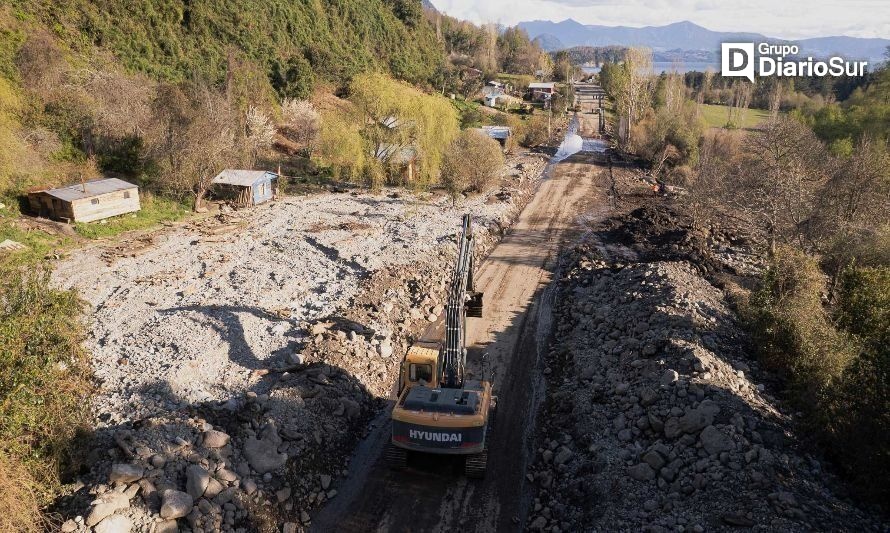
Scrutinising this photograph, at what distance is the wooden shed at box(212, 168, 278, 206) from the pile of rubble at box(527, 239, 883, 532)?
2277 centimetres

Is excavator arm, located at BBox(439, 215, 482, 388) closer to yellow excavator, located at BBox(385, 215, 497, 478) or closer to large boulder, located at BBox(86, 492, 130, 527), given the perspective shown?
yellow excavator, located at BBox(385, 215, 497, 478)

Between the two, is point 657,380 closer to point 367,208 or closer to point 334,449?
point 334,449

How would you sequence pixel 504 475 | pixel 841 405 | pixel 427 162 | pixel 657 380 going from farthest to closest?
pixel 427 162, pixel 657 380, pixel 504 475, pixel 841 405

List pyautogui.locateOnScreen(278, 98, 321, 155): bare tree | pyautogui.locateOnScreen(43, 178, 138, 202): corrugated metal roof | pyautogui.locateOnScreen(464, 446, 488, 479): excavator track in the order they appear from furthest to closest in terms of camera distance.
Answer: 1. pyautogui.locateOnScreen(278, 98, 321, 155): bare tree
2. pyautogui.locateOnScreen(43, 178, 138, 202): corrugated metal roof
3. pyautogui.locateOnScreen(464, 446, 488, 479): excavator track

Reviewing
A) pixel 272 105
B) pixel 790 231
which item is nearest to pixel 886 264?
pixel 790 231

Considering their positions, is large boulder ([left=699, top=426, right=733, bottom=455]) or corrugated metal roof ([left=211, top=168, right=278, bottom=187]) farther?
corrugated metal roof ([left=211, top=168, right=278, bottom=187])

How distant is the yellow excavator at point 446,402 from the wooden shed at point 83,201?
2189 centimetres

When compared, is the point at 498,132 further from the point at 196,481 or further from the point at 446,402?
the point at 196,481

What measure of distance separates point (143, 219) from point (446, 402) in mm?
24586

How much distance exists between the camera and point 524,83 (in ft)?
368

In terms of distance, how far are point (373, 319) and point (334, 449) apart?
6832 millimetres

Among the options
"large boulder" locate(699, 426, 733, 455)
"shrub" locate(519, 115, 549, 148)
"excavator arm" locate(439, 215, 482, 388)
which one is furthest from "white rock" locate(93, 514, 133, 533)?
"shrub" locate(519, 115, 549, 148)

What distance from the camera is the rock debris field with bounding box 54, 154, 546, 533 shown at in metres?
11.1

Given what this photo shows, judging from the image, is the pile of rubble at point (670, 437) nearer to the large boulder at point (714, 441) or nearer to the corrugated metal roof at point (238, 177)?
the large boulder at point (714, 441)
